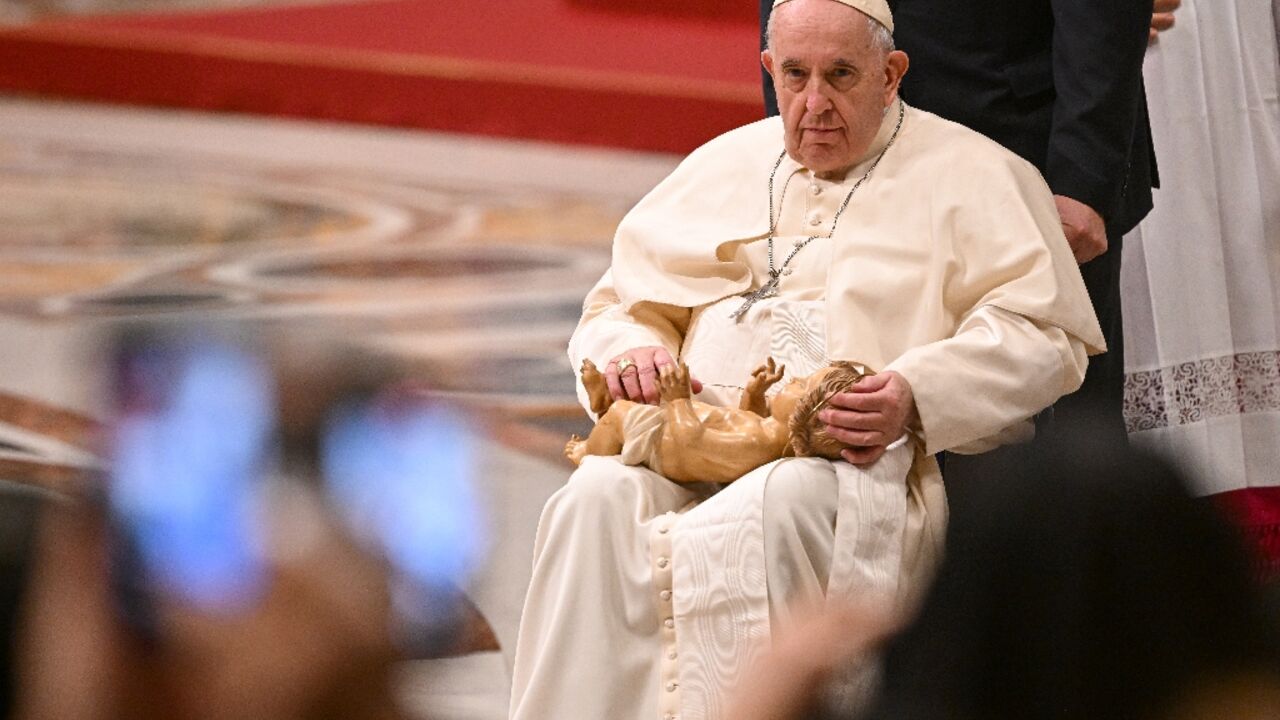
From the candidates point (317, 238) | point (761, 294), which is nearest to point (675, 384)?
point (761, 294)

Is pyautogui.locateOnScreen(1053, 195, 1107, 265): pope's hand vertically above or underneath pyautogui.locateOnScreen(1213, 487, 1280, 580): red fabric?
above

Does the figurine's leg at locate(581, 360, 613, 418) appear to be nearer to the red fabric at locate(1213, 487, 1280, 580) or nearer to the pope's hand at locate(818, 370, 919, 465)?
the pope's hand at locate(818, 370, 919, 465)

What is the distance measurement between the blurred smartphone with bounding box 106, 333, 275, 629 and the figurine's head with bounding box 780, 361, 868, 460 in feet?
5.62

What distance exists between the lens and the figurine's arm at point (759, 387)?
2.86 metres

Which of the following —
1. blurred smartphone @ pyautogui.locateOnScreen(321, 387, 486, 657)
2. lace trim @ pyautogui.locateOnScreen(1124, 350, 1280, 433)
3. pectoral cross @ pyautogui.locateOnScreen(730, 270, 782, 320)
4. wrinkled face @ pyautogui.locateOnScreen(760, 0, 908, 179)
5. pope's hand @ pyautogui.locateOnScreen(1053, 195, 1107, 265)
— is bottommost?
lace trim @ pyautogui.locateOnScreen(1124, 350, 1280, 433)

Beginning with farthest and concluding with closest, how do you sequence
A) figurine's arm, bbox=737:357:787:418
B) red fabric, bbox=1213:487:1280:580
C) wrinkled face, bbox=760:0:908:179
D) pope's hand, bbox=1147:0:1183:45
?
pope's hand, bbox=1147:0:1183:45, red fabric, bbox=1213:487:1280:580, wrinkled face, bbox=760:0:908:179, figurine's arm, bbox=737:357:787:418

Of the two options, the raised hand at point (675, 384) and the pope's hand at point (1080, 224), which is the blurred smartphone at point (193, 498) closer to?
the raised hand at point (675, 384)

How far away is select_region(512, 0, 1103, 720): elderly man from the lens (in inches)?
107

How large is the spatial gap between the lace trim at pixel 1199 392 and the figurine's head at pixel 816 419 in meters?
1.76

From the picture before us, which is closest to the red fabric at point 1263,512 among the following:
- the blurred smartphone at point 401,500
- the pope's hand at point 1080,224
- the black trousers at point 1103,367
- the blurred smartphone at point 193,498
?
the black trousers at point 1103,367

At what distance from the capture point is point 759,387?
286cm

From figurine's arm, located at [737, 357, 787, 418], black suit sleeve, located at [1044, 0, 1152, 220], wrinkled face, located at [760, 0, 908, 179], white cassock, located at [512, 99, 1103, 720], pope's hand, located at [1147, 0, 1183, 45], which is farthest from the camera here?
pope's hand, located at [1147, 0, 1183, 45]

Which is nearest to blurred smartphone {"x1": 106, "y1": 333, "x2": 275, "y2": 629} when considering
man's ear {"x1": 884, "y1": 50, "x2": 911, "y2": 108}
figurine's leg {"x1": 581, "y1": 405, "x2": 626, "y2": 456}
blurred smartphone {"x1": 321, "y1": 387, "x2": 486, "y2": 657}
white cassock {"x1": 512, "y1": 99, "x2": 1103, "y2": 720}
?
blurred smartphone {"x1": 321, "y1": 387, "x2": 486, "y2": 657}

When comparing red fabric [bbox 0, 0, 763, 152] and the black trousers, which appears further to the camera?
red fabric [bbox 0, 0, 763, 152]
